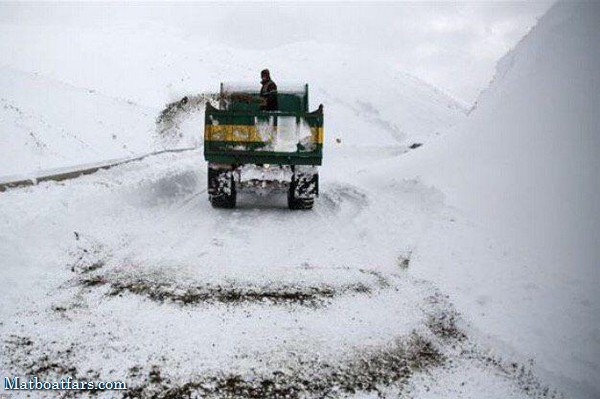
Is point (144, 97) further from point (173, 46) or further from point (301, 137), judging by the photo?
point (301, 137)

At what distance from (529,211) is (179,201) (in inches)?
270

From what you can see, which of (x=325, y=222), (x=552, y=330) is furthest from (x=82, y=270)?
(x=552, y=330)

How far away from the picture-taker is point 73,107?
23.1 metres

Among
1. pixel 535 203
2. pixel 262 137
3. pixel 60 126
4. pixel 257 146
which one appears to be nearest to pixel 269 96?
pixel 262 137

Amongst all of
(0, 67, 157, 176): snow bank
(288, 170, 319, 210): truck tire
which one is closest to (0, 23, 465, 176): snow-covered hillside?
(0, 67, 157, 176): snow bank

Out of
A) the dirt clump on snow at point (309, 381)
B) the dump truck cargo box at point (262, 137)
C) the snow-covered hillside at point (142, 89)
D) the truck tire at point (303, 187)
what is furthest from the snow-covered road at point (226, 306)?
the snow-covered hillside at point (142, 89)

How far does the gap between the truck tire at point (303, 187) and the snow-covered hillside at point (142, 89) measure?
8151 mm

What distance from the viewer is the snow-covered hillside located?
18297 mm

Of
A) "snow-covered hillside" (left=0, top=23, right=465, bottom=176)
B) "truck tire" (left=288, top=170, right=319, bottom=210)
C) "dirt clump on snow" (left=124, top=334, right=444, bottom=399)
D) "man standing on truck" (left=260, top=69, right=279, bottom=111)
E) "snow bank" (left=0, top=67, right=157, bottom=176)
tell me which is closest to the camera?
"dirt clump on snow" (left=124, top=334, right=444, bottom=399)

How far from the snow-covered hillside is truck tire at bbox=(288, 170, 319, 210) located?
321 inches

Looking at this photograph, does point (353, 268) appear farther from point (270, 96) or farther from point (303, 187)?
point (270, 96)

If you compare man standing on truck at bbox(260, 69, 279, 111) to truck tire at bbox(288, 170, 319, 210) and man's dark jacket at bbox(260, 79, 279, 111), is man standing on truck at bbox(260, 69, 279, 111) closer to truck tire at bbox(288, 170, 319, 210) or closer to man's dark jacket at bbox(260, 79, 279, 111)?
man's dark jacket at bbox(260, 79, 279, 111)

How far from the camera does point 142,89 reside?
37.4m

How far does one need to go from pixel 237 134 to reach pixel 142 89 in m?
31.4
